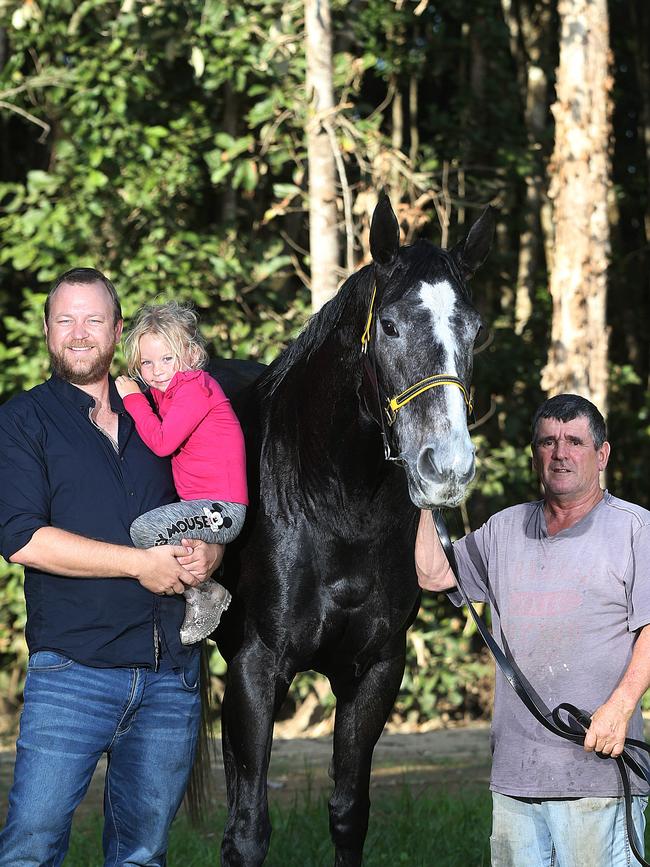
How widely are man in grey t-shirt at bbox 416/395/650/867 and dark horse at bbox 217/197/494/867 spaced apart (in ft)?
1.41

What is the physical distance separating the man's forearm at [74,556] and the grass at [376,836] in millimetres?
1996

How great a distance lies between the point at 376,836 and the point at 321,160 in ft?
14.2

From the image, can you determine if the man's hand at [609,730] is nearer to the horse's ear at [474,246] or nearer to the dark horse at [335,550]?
the dark horse at [335,550]

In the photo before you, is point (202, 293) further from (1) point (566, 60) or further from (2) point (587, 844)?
(2) point (587, 844)

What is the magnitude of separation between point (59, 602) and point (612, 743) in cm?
142

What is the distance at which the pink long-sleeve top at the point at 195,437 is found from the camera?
3.08 metres

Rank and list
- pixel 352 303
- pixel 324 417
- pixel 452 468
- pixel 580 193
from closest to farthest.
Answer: pixel 452 468 < pixel 352 303 < pixel 324 417 < pixel 580 193

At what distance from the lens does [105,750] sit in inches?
117

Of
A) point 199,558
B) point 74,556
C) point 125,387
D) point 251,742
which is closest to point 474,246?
point 125,387

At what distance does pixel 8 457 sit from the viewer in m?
2.85

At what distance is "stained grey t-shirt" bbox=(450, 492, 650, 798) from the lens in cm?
289

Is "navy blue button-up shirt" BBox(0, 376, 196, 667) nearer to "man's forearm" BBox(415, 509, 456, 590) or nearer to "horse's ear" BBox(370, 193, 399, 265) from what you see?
"man's forearm" BBox(415, 509, 456, 590)

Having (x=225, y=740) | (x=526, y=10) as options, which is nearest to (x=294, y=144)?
(x=526, y=10)

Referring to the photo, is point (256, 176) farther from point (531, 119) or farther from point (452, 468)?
point (452, 468)
